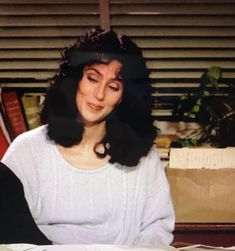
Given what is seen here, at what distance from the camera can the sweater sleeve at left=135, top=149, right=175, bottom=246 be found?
992 mm

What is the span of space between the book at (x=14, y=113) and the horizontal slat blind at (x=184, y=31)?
33 centimetres

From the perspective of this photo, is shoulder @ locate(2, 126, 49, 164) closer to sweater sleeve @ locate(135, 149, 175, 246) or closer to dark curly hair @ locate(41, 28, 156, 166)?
dark curly hair @ locate(41, 28, 156, 166)

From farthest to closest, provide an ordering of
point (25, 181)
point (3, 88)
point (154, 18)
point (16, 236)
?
1. point (154, 18)
2. point (3, 88)
3. point (25, 181)
4. point (16, 236)

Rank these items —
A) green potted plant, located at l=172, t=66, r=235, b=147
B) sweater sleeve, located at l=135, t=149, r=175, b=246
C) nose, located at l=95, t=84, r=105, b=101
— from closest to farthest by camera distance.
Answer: nose, located at l=95, t=84, r=105, b=101 < sweater sleeve, located at l=135, t=149, r=175, b=246 < green potted plant, located at l=172, t=66, r=235, b=147

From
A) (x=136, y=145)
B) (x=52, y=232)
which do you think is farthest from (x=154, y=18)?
(x=52, y=232)

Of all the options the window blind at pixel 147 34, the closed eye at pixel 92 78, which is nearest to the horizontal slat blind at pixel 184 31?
the window blind at pixel 147 34

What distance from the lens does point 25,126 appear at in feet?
3.41

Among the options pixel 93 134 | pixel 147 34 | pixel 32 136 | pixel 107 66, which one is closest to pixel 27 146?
pixel 32 136

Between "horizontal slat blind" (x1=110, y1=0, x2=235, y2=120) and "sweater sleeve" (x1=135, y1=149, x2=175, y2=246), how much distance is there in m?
0.23

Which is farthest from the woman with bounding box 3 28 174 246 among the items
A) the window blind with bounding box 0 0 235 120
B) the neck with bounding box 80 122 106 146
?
the window blind with bounding box 0 0 235 120

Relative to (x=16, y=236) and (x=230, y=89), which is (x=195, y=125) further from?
(x=16, y=236)

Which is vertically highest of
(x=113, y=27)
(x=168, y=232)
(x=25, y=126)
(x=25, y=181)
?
(x=113, y=27)

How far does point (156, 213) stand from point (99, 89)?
0.32 meters

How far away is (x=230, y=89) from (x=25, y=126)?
0.54m
